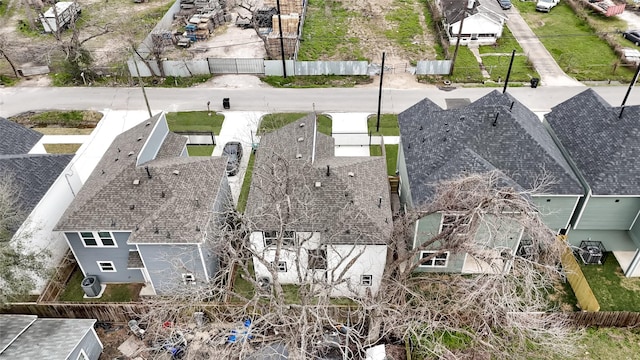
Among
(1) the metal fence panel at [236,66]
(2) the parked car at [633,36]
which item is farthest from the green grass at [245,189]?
(2) the parked car at [633,36]

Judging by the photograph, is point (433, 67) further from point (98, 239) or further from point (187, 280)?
point (98, 239)

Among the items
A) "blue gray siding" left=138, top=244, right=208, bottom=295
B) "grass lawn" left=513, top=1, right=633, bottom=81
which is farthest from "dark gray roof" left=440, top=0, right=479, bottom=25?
"blue gray siding" left=138, top=244, right=208, bottom=295

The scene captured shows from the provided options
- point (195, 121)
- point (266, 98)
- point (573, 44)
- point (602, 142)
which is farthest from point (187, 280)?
point (573, 44)

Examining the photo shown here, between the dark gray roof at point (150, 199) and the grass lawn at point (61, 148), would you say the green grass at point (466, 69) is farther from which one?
the grass lawn at point (61, 148)

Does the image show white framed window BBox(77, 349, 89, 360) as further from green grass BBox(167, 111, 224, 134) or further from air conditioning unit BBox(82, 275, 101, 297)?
green grass BBox(167, 111, 224, 134)

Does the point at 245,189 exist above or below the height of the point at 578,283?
below

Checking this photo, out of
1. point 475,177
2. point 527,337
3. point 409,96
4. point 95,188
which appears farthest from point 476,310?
point 409,96
